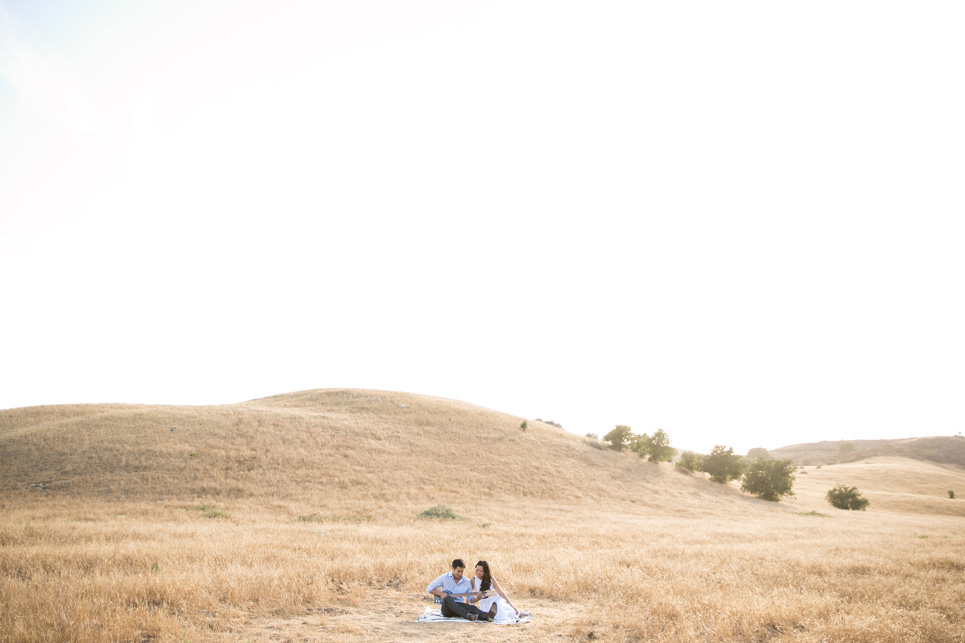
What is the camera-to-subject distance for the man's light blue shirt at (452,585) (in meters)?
9.64

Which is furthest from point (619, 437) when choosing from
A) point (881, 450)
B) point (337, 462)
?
point (881, 450)

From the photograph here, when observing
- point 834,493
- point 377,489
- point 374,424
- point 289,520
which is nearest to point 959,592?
point 289,520

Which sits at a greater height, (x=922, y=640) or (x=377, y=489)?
(x=922, y=640)

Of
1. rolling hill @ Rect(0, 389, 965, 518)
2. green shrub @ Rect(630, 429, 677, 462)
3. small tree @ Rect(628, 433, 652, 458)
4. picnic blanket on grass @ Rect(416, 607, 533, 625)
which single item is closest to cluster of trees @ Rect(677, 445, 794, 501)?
rolling hill @ Rect(0, 389, 965, 518)

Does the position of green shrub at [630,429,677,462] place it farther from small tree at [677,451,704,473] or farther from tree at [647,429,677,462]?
small tree at [677,451,704,473]

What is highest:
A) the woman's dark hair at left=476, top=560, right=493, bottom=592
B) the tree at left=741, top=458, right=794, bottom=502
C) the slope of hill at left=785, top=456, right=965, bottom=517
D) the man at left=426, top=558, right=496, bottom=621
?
the woman's dark hair at left=476, top=560, right=493, bottom=592

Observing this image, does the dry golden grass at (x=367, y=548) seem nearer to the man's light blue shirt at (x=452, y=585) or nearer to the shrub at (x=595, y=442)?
the man's light blue shirt at (x=452, y=585)

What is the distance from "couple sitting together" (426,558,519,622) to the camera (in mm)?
9125

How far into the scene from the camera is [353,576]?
37.7 ft

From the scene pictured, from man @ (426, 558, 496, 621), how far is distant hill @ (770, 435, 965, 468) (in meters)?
131

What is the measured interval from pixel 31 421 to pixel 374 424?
34.6 meters

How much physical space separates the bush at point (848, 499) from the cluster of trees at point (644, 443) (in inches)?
688

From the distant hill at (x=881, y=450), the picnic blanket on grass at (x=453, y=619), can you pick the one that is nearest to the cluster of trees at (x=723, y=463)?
the picnic blanket on grass at (x=453, y=619)

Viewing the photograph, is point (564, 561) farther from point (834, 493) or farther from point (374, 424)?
point (834, 493)
